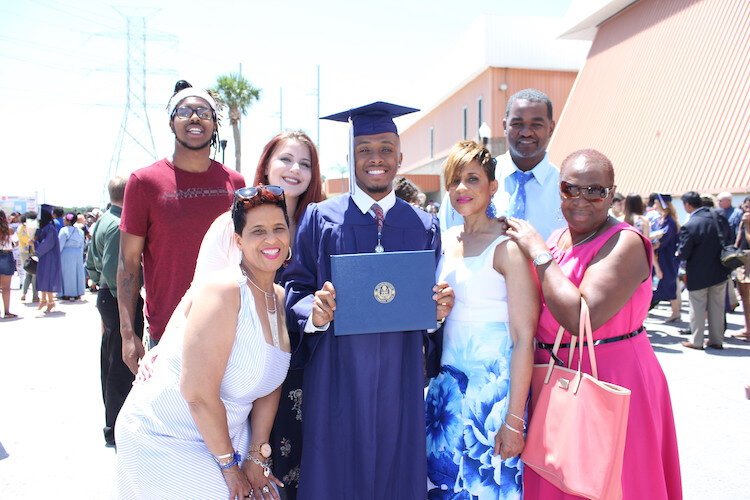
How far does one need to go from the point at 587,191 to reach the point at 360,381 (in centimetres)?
125

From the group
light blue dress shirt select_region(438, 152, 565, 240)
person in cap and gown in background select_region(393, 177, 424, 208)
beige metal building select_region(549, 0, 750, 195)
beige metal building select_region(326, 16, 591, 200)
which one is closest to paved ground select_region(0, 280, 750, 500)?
light blue dress shirt select_region(438, 152, 565, 240)

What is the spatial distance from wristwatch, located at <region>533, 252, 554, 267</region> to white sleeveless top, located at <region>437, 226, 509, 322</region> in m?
0.18

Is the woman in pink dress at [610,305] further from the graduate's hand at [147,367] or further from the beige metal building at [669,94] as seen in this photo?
the beige metal building at [669,94]

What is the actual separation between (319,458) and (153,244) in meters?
1.50

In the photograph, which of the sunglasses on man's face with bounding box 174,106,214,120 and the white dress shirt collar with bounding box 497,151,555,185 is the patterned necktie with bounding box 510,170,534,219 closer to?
the white dress shirt collar with bounding box 497,151,555,185

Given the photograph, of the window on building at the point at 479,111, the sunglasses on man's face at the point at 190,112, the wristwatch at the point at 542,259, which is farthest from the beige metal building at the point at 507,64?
the wristwatch at the point at 542,259

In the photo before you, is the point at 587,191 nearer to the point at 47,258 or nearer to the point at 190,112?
the point at 190,112

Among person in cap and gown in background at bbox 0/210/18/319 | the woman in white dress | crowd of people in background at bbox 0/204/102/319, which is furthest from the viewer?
crowd of people in background at bbox 0/204/102/319

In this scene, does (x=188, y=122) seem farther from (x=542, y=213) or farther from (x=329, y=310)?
(x=542, y=213)

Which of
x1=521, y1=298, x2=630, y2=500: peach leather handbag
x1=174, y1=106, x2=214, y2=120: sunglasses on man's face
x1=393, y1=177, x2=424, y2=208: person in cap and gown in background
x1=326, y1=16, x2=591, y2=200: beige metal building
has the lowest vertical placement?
x1=521, y1=298, x2=630, y2=500: peach leather handbag

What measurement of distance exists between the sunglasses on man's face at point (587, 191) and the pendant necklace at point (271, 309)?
1323 mm

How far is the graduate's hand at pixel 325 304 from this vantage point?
2.22 meters

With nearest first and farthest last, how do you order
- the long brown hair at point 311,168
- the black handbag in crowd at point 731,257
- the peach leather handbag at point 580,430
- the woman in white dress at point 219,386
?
the peach leather handbag at point 580,430 → the woman in white dress at point 219,386 → the long brown hair at point 311,168 → the black handbag in crowd at point 731,257

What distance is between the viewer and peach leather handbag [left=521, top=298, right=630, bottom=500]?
201 cm
